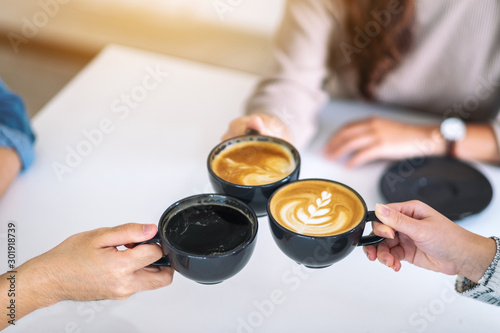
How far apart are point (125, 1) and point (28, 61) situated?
763 mm

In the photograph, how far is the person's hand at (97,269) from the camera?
727mm

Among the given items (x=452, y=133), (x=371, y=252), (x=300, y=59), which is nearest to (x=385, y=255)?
(x=371, y=252)

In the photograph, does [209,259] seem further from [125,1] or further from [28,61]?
[28,61]

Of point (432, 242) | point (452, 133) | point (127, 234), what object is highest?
point (127, 234)

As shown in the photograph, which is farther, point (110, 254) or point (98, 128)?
point (98, 128)

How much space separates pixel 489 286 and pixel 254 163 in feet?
1.46

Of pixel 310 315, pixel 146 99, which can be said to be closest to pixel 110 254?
pixel 310 315

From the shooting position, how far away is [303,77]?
54.3 inches

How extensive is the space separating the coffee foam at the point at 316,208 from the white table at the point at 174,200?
0.48 feet

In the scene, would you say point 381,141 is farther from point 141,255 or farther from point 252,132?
point 141,255

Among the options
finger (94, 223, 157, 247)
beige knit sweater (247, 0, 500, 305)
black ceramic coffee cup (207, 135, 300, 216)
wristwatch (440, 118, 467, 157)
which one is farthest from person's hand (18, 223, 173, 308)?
wristwatch (440, 118, 467, 157)

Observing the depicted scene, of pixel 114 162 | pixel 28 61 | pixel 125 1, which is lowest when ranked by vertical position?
pixel 28 61

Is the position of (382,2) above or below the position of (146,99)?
above

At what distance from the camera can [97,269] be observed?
75 centimetres
